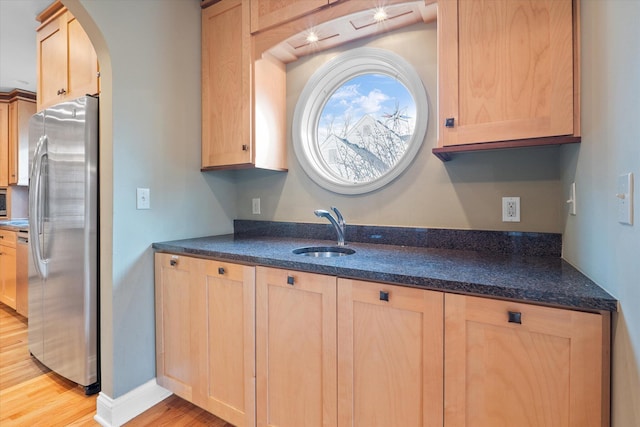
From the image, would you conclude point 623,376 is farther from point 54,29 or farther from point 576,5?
point 54,29

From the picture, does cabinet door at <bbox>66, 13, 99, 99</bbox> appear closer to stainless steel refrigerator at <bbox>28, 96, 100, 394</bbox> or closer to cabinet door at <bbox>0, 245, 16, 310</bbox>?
stainless steel refrigerator at <bbox>28, 96, 100, 394</bbox>

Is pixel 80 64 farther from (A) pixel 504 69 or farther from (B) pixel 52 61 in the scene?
(A) pixel 504 69

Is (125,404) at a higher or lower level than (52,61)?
lower

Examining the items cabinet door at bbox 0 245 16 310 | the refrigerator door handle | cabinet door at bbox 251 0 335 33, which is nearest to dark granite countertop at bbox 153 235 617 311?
the refrigerator door handle

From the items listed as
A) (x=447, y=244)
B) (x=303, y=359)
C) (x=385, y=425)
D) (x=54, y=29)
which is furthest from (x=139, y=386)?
(x=54, y=29)

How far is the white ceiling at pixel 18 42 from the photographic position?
85.4 inches

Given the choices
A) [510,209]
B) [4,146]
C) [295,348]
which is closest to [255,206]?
[295,348]

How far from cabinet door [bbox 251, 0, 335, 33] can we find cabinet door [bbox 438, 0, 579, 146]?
689 mm

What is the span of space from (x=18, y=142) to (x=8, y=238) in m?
1.39

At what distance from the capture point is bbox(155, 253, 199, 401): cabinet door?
5.20ft

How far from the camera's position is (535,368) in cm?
85

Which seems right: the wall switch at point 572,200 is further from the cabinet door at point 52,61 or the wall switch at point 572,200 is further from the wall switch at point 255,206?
the cabinet door at point 52,61

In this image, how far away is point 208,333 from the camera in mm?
1518

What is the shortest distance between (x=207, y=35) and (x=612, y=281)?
228 centimetres
